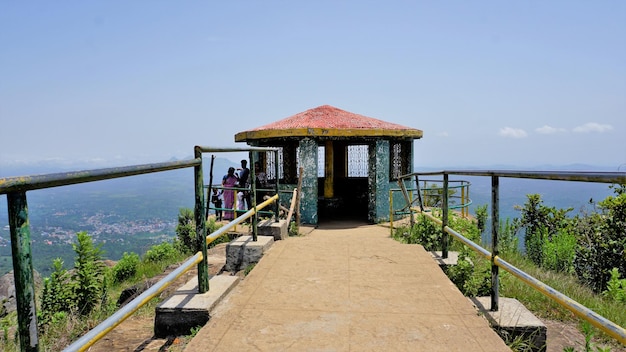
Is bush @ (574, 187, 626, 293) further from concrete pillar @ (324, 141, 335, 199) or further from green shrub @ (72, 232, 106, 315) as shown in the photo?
green shrub @ (72, 232, 106, 315)

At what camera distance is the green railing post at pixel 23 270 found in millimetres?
1477

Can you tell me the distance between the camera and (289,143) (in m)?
11.6

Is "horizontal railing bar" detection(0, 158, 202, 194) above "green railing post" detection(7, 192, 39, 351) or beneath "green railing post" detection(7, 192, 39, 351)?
above

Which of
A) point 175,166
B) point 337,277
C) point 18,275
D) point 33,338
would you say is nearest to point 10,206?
point 18,275

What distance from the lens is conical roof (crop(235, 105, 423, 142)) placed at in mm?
10539

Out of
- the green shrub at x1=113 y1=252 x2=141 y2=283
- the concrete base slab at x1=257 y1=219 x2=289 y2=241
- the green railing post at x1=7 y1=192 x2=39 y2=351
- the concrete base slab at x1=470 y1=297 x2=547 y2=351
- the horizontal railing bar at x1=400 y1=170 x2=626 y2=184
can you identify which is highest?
the horizontal railing bar at x1=400 y1=170 x2=626 y2=184

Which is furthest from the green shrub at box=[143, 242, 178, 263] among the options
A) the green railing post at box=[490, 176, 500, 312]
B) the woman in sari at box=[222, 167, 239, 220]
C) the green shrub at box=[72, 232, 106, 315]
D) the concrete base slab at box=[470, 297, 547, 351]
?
the concrete base slab at box=[470, 297, 547, 351]

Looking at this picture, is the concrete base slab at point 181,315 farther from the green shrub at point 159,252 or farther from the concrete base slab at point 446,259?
the green shrub at point 159,252

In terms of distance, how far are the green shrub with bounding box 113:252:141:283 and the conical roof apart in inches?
186

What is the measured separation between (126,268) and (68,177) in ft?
36.8

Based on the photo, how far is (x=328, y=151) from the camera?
41.3 ft

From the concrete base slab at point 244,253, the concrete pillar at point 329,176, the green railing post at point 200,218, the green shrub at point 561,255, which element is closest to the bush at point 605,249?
the green shrub at point 561,255

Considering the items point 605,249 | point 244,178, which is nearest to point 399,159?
point 244,178

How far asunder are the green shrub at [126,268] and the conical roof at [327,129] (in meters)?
4.72
